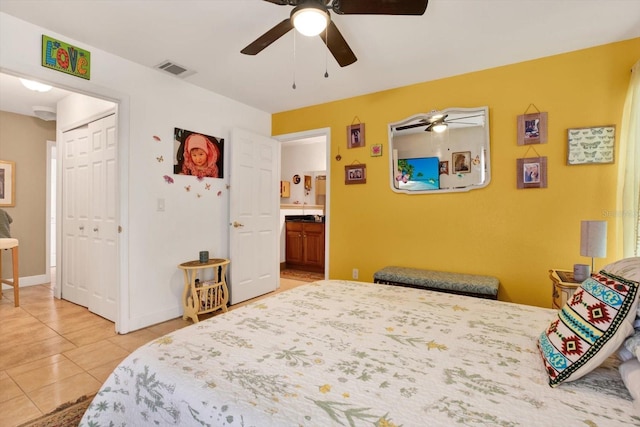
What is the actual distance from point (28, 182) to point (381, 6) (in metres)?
5.27

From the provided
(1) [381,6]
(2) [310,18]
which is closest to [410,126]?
(1) [381,6]

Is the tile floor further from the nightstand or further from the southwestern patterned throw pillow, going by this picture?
the nightstand

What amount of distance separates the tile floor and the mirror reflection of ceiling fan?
124 inches

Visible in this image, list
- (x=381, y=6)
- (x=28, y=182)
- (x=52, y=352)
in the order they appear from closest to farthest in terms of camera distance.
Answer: (x=381, y=6) < (x=52, y=352) < (x=28, y=182)

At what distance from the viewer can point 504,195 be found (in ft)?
9.02

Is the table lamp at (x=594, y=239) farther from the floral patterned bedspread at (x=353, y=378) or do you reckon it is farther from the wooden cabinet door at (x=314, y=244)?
the wooden cabinet door at (x=314, y=244)

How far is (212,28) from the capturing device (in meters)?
2.20

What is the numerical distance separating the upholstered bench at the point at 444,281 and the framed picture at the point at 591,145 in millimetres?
1189

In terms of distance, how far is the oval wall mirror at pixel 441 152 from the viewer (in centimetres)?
286

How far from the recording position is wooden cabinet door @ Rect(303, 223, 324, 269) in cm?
524

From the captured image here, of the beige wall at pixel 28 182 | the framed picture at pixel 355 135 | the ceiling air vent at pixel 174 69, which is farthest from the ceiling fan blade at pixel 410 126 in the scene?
the beige wall at pixel 28 182

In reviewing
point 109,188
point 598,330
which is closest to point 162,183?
point 109,188

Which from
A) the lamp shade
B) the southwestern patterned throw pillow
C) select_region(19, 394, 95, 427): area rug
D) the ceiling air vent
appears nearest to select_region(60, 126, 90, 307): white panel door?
the ceiling air vent

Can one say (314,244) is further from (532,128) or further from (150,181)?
(532,128)
